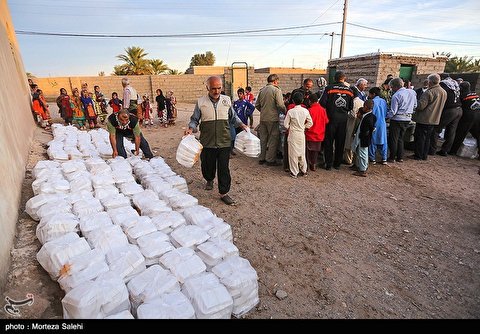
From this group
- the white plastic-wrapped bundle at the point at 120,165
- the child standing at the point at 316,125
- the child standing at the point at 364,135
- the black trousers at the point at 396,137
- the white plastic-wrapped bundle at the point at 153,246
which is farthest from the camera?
the black trousers at the point at 396,137

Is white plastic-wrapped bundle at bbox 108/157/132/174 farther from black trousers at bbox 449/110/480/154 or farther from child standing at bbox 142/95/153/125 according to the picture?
black trousers at bbox 449/110/480/154

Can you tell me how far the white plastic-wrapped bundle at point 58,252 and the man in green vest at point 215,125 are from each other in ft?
6.42

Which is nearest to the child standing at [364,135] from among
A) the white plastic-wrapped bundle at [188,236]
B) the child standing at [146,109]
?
the white plastic-wrapped bundle at [188,236]

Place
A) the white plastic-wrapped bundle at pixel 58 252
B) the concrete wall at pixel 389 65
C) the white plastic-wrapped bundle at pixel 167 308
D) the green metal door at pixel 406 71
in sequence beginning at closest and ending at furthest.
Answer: the white plastic-wrapped bundle at pixel 167 308
the white plastic-wrapped bundle at pixel 58 252
the concrete wall at pixel 389 65
the green metal door at pixel 406 71

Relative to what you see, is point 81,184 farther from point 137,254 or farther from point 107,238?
point 137,254

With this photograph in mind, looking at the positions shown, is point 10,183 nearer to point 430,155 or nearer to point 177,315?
point 177,315

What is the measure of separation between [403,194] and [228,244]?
3405mm

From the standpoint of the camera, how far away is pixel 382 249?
9.80ft

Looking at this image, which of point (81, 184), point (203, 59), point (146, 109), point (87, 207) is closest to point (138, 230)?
point (87, 207)

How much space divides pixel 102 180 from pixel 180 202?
1316 millimetres

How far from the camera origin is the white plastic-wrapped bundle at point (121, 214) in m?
2.77

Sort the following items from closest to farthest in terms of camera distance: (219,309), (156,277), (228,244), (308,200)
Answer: (219,309) < (156,277) < (228,244) < (308,200)

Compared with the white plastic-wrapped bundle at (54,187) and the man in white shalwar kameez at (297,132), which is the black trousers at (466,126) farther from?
the white plastic-wrapped bundle at (54,187)

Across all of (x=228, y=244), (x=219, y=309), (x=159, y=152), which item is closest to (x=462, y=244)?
(x=228, y=244)
